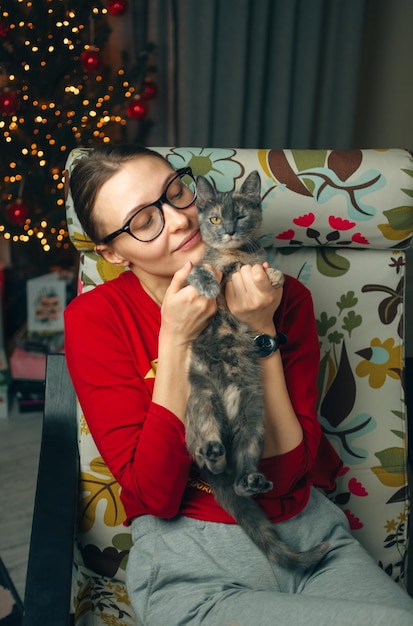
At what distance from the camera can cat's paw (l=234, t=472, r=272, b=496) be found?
42.1 inches

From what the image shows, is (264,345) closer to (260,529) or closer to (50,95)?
(260,529)

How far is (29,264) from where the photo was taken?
3234mm

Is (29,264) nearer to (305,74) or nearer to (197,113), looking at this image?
(197,113)

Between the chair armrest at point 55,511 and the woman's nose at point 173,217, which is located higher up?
the woman's nose at point 173,217

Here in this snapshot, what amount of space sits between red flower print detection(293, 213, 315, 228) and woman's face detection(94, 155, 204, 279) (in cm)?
33

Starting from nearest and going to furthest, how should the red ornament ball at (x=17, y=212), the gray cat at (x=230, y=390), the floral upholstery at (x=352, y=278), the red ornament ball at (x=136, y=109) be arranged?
the gray cat at (x=230, y=390), the floral upholstery at (x=352, y=278), the red ornament ball at (x=17, y=212), the red ornament ball at (x=136, y=109)

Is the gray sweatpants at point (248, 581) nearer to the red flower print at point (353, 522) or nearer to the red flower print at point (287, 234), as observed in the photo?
the red flower print at point (353, 522)

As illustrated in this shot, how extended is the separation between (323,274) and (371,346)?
0.21 m

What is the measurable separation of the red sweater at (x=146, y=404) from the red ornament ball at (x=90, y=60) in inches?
58.3

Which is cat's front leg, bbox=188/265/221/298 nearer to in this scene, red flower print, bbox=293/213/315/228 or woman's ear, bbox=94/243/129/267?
woman's ear, bbox=94/243/129/267

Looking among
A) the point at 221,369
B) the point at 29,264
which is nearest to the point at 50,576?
the point at 221,369

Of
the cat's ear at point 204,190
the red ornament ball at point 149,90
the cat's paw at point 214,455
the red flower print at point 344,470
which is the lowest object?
the red flower print at point 344,470

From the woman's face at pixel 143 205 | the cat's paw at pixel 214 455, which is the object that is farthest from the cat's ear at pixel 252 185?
the cat's paw at pixel 214 455

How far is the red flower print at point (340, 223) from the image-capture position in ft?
4.91
